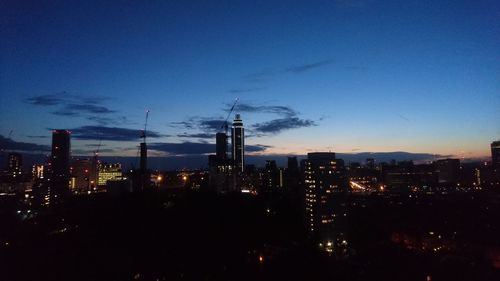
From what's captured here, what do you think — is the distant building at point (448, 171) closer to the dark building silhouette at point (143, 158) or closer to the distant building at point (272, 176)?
the distant building at point (272, 176)

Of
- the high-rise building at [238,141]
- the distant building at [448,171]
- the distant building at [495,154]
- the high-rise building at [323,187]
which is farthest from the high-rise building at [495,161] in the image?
the high-rise building at [238,141]

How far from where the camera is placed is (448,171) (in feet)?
251

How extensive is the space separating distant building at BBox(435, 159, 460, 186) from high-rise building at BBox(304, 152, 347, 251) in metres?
40.8

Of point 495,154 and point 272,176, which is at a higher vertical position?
point 495,154

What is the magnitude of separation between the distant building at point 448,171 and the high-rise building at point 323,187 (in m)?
40.8

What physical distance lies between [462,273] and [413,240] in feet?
43.6

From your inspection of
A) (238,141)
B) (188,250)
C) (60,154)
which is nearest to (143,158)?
(60,154)

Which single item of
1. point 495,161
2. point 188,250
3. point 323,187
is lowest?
point 323,187

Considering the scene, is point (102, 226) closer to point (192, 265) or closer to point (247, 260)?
point (192, 265)

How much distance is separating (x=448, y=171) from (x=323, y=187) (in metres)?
46.1

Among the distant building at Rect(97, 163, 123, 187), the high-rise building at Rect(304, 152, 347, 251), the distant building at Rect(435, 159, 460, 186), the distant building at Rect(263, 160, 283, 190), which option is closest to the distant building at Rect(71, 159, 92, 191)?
the distant building at Rect(97, 163, 123, 187)

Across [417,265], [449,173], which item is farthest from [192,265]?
[449,173]

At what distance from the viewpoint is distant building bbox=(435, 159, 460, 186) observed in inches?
2958

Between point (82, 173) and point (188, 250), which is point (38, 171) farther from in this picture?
point (188, 250)
